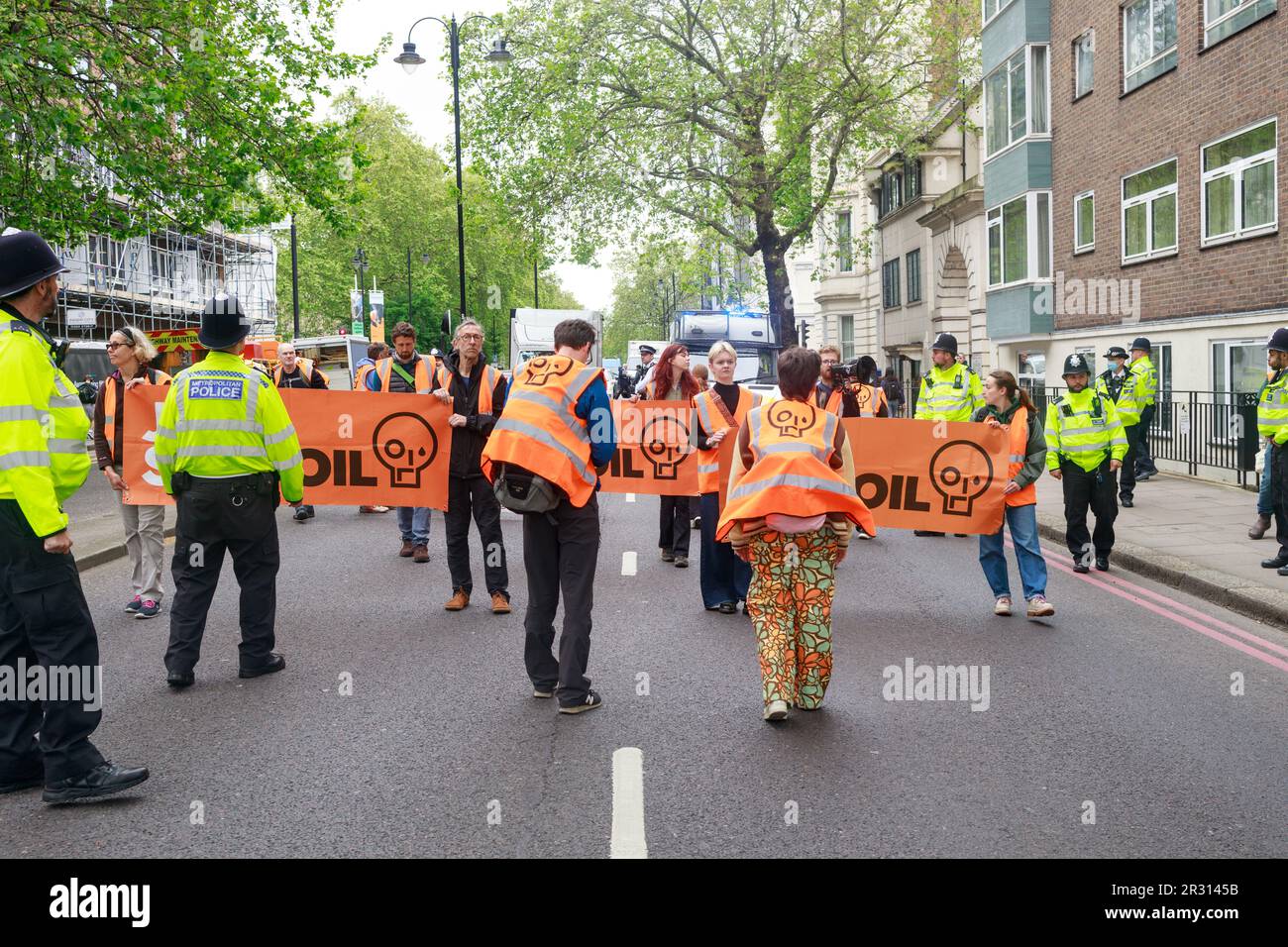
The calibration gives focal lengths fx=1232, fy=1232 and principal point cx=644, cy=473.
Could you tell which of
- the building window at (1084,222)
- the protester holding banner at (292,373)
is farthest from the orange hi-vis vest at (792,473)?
the building window at (1084,222)

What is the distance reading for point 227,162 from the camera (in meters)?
18.2

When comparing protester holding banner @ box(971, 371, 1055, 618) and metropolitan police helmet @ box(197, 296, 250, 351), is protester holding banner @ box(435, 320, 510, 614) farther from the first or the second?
protester holding banner @ box(971, 371, 1055, 618)

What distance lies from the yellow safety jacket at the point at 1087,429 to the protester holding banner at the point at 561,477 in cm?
538

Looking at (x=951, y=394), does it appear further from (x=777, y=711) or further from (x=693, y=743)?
(x=693, y=743)

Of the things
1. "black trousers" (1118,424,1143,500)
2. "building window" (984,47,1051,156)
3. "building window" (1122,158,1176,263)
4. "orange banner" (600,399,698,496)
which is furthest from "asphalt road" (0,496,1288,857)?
"building window" (984,47,1051,156)

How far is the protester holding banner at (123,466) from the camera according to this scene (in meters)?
8.94

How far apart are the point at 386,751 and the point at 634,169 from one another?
103 ft

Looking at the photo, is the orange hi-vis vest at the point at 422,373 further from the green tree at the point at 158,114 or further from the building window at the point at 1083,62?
the building window at the point at 1083,62

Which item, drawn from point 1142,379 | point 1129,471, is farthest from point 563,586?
point 1142,379

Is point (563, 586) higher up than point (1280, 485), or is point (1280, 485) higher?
point (1280, 485)

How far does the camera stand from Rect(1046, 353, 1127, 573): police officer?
406 inches

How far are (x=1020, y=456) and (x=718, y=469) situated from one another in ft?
7.23

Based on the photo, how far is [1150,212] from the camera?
22219 mm

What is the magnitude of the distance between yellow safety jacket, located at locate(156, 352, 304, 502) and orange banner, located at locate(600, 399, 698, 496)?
5325mm
